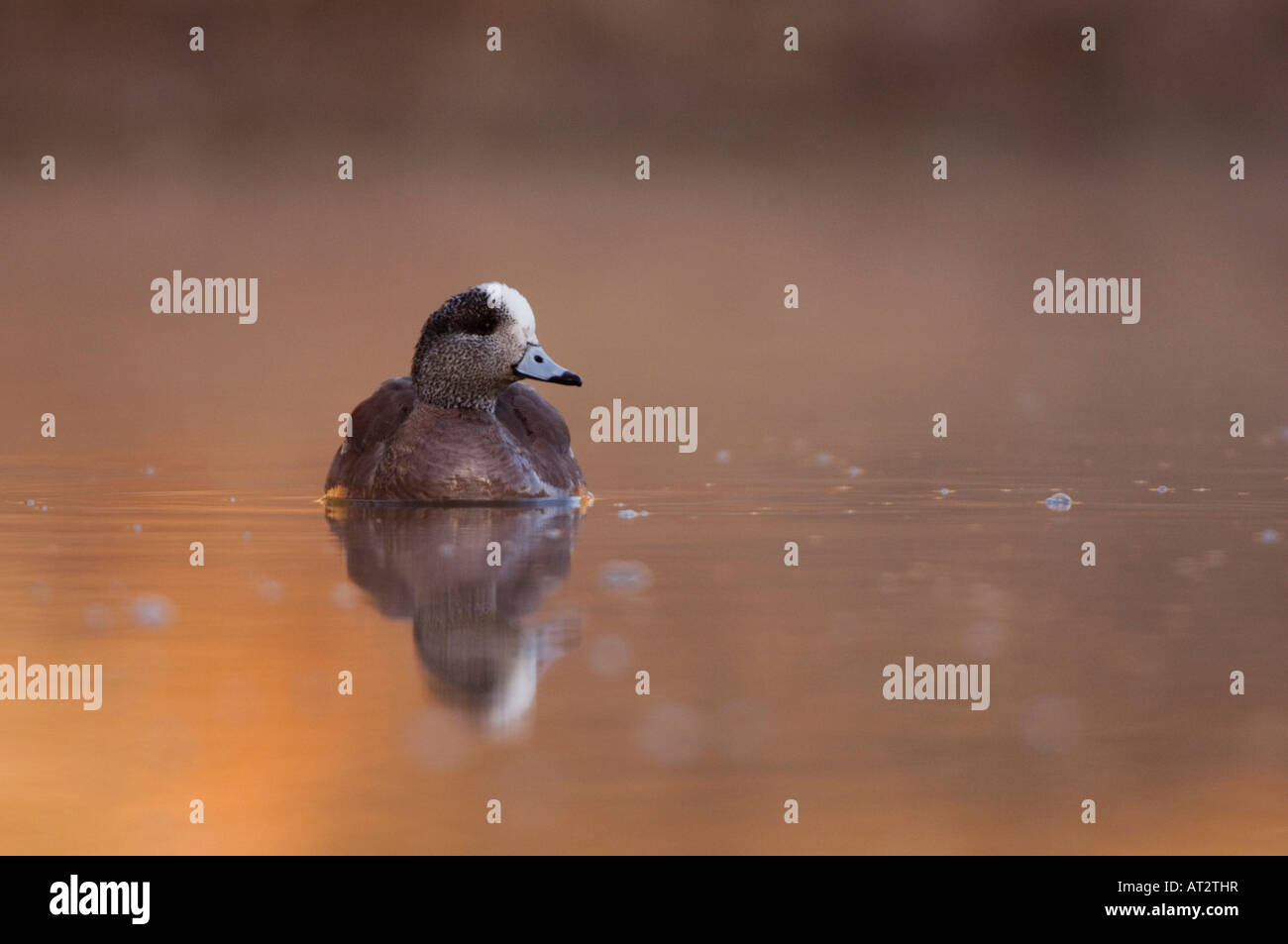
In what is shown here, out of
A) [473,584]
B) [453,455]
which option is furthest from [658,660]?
[453,455]

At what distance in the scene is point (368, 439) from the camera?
11.3m

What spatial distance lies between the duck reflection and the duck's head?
72cm

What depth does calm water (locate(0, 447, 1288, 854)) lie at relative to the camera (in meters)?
5.29

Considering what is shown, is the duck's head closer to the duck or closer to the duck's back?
the duck

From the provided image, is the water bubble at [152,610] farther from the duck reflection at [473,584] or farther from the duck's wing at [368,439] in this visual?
the duck's wing at [368,439]

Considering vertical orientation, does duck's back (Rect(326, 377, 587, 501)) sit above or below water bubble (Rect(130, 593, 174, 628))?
above

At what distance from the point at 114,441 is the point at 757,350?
7.75m

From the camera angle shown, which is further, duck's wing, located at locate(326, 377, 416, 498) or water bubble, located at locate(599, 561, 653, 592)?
duck's wing, located at locate(326, 377, 416, 498)

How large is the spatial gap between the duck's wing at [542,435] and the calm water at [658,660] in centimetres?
56

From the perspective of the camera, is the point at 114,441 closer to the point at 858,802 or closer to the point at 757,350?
the point at 757,350

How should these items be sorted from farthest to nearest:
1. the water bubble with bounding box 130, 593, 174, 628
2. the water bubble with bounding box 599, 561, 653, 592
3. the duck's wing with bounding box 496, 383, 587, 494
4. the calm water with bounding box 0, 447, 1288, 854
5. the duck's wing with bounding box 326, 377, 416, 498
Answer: the duck's wing with bounding box 496, 383, 587, 494
the duck's wing with bounding box 326, 377, 416, 498
the water bubble with bounding box 599, 561, 653, 592
the water bubble with bounding box 130, 593, 174, 628
the calm water with bounding box 0, 447, 1288, 854

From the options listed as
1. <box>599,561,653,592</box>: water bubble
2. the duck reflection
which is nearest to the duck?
the duck reflection

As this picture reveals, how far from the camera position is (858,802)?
520 centimetres

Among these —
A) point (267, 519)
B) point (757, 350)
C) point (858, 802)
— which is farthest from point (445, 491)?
point (757, 350)
